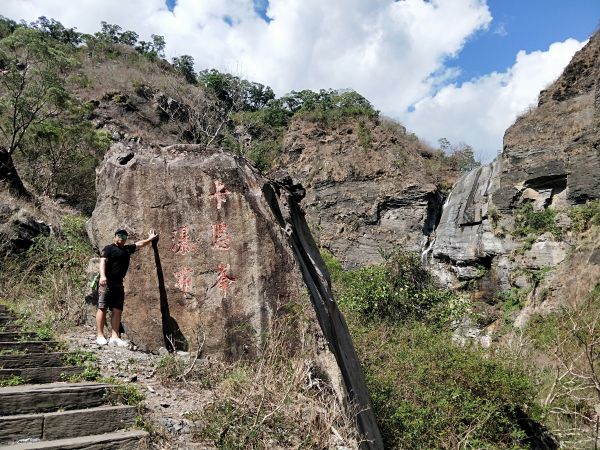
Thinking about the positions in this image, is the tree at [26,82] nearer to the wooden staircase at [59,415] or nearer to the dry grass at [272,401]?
the wooden staircase at [59,415]

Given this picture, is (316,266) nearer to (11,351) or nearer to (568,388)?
(11,351)

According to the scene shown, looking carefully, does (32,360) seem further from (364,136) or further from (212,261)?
(364,136)

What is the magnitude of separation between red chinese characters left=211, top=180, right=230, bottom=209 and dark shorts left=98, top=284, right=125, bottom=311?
4.61 feet

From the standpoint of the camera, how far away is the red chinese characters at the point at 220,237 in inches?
214

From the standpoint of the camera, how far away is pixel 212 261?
5430mm

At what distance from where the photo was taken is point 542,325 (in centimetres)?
1307

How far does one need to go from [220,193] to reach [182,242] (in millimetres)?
684

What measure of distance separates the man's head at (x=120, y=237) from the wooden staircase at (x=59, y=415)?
1541mm

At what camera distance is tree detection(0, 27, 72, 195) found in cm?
1688

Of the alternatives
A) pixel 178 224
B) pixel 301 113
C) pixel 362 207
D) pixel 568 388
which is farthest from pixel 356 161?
pixel 178 224

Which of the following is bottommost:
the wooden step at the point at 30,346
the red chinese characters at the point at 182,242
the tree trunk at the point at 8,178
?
the wooden step at the point at 30,346

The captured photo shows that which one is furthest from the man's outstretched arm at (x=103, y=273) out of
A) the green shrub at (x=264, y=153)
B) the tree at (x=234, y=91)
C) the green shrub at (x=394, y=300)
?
the tree at (x=234, y=91)

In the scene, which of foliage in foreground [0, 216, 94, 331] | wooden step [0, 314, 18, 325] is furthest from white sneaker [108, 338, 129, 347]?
wooden step [0, 314, 18, 325]

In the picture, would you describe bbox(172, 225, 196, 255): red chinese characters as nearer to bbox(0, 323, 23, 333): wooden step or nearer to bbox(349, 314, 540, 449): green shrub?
bbox(0, 323, 23, 333): wooden step
